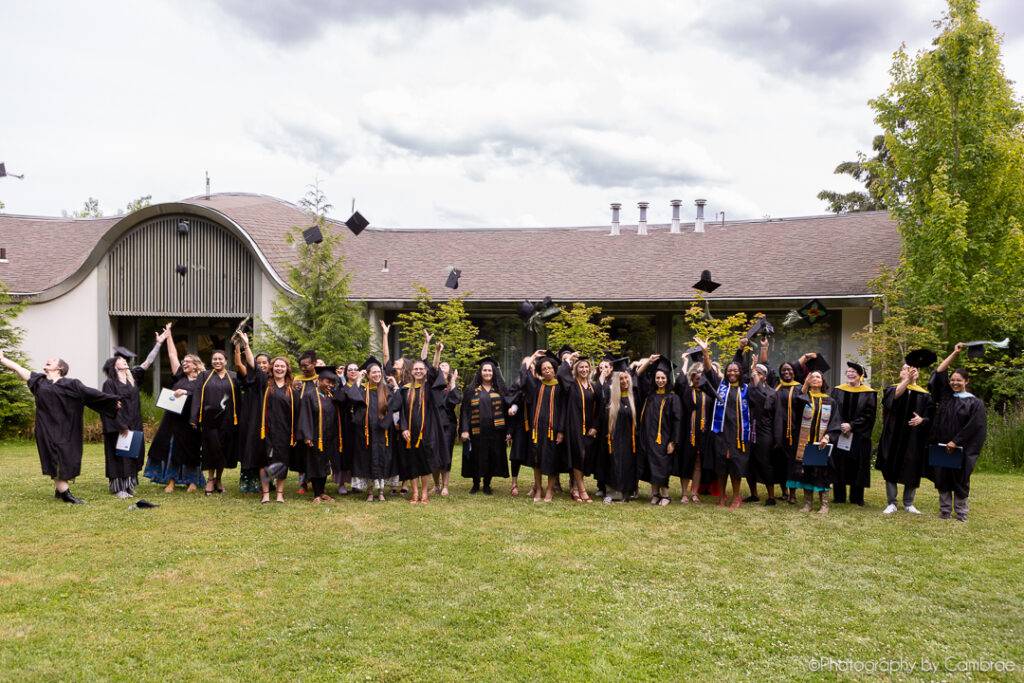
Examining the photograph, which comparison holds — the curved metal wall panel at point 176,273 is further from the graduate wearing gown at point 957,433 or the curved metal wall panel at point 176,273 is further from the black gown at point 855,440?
the graduate wearing gown at point 957,433

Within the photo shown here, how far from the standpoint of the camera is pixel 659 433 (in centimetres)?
909

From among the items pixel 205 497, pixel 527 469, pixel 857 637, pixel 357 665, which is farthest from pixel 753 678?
pixel 527 469

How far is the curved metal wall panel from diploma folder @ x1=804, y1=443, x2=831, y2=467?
13.6 metres

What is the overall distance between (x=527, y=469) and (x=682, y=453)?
4054 millimetres

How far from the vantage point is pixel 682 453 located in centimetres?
930

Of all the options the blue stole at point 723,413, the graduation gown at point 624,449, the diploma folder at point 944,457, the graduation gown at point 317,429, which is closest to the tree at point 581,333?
the graduation gown at point 624,449

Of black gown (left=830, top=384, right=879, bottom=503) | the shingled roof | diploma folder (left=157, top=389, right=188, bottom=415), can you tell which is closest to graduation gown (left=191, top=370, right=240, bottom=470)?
diploma folder (left=157, top=389, right=188, bottom=415)

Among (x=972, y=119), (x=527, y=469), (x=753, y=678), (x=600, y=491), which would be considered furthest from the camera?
(x=972, y=119)

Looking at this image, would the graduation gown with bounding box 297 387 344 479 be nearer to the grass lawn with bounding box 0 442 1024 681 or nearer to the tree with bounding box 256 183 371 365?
the grass lawn with bounding box 0 442 1024 681

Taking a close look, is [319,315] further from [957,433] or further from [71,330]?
[957,433]

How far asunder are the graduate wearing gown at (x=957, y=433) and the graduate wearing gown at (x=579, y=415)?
145 inches

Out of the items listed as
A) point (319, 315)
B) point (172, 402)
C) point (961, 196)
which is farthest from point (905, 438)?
point (319, 315)

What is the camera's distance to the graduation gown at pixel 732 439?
8.95 m

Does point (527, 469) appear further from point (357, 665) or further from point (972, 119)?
point (972, 119)
